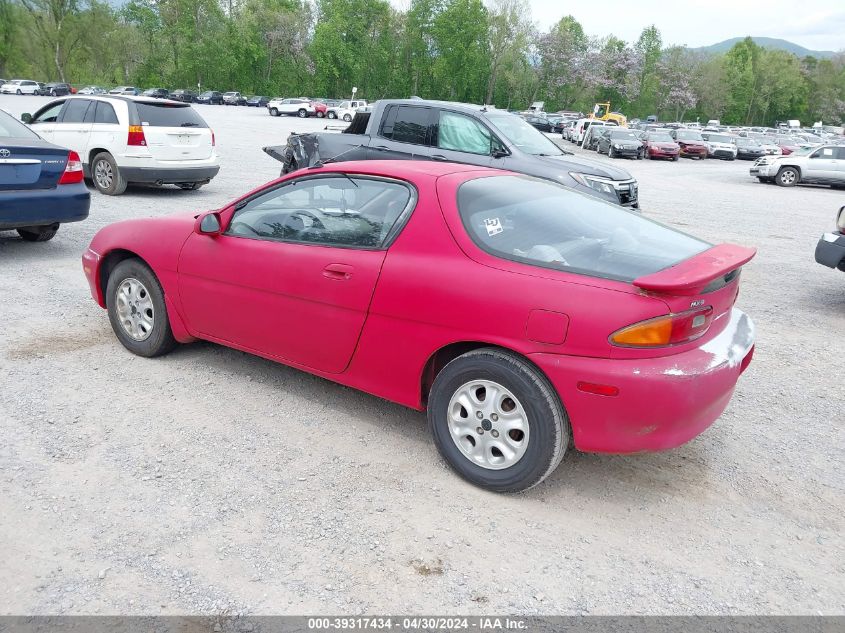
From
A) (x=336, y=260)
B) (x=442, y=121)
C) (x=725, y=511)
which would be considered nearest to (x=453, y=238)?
(x=336, y=260)

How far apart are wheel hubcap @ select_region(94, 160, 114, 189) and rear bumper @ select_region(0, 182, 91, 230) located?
4.27 metres

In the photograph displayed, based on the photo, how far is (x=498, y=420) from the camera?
3268mm

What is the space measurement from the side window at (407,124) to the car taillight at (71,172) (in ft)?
14.2

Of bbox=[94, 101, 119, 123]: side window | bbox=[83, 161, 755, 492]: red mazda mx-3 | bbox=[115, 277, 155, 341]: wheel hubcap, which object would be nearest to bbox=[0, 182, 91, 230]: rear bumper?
bbox=[115, 277, 155, 341]: wheel hubcap

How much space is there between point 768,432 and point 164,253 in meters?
3.86

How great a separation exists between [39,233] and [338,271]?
5.84m

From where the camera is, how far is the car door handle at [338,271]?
3.70 meters

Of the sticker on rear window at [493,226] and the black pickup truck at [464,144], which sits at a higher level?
the black pickup truck at [464,144]

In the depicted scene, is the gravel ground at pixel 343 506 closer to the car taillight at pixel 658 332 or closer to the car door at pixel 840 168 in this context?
the car taillight at pixel 658 332

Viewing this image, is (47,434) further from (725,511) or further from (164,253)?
(725,511)

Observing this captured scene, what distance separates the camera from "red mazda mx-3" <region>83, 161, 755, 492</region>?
304 cm

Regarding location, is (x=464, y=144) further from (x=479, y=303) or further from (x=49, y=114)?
(x=49, y=114)

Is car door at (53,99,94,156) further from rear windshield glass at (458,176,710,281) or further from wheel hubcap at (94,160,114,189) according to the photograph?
rear windshield glass at (458,176,710,281)

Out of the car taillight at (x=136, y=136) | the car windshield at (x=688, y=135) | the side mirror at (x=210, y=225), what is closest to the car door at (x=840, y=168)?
the car windshield at (x=688, y=135)
